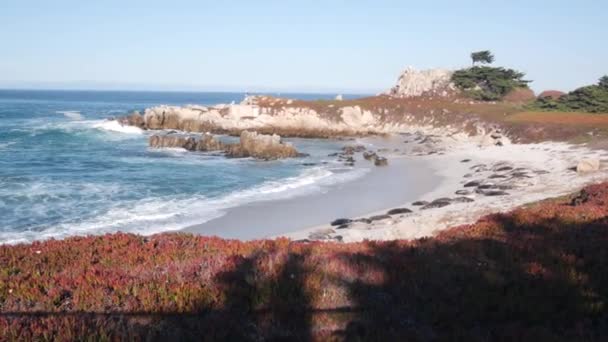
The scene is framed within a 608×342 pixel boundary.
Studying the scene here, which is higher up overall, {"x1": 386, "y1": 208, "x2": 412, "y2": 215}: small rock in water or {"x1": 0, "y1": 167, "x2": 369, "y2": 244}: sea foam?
{"x1": 386, "y1": 208, "x2": 412, "y2": 215}: small rock in water

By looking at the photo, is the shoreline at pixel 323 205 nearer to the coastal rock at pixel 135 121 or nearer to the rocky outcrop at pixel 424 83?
the coastal rock at pixel 135 121

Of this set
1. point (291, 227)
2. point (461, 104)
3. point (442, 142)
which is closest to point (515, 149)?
point (442, 142)

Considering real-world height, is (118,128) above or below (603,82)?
below

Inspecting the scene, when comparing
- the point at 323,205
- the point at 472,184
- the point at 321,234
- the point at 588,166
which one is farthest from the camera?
the point at 472,184

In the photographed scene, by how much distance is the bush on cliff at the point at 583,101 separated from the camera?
5134cm

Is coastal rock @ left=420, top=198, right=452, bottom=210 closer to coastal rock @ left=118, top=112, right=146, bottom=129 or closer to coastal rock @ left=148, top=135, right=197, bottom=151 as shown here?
coastal rock @ left=148, top=135, right=197, bottom=151

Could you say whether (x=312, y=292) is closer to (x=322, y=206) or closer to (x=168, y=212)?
(x=168, y=212)

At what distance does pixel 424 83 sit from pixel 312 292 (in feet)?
276

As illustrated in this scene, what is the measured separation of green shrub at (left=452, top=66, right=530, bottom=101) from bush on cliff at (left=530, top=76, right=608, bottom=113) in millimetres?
18517

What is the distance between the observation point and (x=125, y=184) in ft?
89.1

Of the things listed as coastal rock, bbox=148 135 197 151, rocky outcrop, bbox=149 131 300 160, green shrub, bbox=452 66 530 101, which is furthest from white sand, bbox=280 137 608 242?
green shrub, bbox=452 66 530 101

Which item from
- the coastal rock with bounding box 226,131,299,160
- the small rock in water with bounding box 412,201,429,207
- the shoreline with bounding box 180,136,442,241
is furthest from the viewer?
the coastal rock with bounding box 226,131,299,160

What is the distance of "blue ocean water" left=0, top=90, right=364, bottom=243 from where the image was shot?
19156 mm

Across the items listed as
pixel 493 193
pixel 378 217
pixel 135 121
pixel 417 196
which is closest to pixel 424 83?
pixel 135 121
